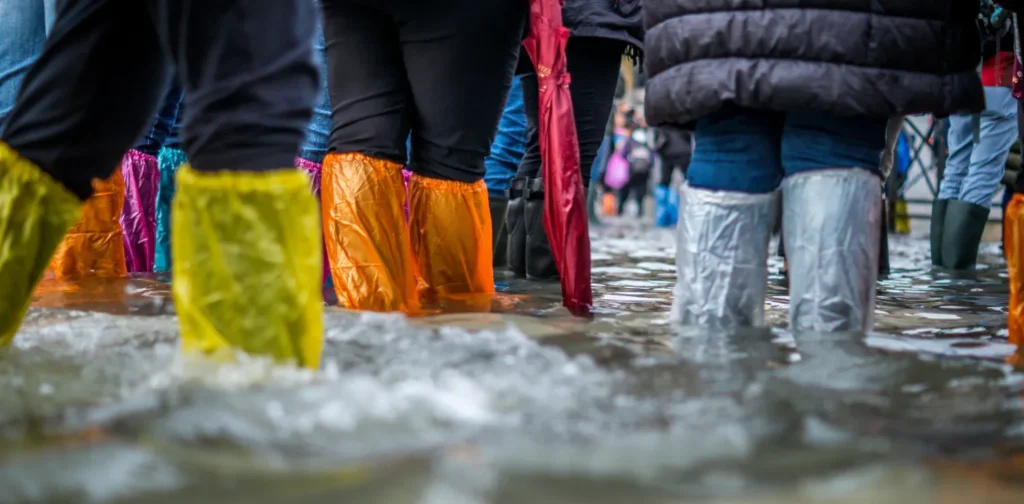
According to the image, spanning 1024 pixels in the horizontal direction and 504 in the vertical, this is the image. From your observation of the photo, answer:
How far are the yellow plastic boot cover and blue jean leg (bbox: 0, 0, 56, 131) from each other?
8.02ft

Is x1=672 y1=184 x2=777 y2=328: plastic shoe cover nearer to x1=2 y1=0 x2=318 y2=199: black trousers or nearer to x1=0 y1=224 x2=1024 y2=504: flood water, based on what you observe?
x1=0 y1=224 x2=1024 y2=504: flood water

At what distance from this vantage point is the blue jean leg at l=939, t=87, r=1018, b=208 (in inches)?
157

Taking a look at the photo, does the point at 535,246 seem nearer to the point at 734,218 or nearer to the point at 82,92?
the point at 734,218

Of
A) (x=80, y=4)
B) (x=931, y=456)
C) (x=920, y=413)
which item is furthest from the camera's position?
(x=80, y=4)

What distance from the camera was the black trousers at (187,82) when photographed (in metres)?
1.30

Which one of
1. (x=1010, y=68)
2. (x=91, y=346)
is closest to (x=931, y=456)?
(x=91, y=346)

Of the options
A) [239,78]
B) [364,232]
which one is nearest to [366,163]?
[364,232]

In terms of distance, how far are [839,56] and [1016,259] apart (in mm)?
528

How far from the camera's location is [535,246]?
3.12 metres

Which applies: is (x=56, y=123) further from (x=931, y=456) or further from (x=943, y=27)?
(x=943, y=27)

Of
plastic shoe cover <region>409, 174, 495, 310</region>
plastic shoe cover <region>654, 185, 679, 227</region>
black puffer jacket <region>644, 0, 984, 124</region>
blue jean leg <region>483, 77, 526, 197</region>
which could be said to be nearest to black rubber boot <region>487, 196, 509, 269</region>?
blue jean leg <region>483, 77, 526, 197</region>

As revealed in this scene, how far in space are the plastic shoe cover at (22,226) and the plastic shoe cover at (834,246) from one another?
128 cm

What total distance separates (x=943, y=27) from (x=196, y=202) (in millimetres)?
1346

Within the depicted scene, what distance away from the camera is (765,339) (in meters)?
1.73
